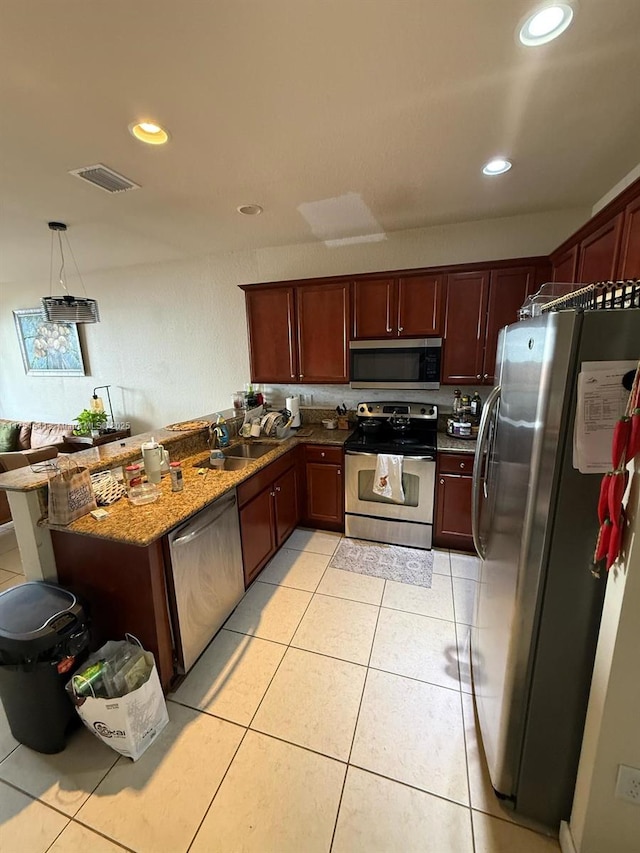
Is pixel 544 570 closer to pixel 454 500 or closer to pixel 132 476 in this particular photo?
pixel 454 500

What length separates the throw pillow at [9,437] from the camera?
4.53 meters

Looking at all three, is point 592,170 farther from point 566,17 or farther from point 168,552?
point 168,552

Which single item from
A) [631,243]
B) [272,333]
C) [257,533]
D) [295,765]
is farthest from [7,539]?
[631,243]

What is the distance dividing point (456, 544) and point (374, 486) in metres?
0.82

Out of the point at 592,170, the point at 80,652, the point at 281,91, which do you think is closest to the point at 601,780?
the point at 80,652

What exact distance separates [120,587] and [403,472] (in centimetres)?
198

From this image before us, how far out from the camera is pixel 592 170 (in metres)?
2.03

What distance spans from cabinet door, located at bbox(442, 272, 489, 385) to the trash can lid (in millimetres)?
2785

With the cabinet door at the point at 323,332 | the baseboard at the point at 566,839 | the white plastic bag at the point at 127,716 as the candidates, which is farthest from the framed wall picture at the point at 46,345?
the baseboard at the point at 566,839

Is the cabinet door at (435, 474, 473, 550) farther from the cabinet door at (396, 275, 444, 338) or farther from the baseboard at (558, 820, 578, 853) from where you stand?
the baseboard at (558, 820, 578, 853)

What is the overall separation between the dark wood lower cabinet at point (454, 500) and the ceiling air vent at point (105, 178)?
2810 mm

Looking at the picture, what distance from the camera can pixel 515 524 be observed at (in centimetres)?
111

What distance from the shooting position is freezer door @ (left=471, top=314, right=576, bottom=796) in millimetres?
942

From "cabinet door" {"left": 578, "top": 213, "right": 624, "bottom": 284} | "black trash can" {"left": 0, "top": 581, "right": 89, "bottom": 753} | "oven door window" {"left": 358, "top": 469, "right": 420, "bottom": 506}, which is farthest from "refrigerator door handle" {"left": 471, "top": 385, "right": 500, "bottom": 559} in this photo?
"black trash can" {"left": 0, "top": 581, "right": 89, "bottom": 753}
